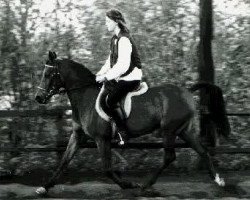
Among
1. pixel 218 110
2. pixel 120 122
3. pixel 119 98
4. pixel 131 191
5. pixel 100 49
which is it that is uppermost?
pixel 100 49

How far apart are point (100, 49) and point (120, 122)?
9.14 feet

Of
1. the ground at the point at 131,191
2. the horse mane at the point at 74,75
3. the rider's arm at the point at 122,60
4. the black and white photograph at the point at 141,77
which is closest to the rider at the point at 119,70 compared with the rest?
the rider's arm at the point at 122,60

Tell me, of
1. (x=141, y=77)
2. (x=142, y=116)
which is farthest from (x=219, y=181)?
(x=141, y=77)

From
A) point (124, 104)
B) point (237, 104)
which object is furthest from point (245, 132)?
point (124, 104)

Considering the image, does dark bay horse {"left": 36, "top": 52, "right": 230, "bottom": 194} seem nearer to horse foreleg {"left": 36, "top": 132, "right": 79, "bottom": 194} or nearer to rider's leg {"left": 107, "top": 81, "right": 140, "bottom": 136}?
horse foreleg {"left": 36, "top": 132, "right": 79, "bottom": 194}

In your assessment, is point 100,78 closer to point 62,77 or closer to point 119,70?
point 119,70

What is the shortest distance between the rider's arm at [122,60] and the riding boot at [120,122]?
0.60 metres

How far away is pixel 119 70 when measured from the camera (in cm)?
803

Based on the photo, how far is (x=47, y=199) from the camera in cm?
833

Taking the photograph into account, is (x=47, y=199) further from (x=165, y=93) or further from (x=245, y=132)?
(x=245, y=132)

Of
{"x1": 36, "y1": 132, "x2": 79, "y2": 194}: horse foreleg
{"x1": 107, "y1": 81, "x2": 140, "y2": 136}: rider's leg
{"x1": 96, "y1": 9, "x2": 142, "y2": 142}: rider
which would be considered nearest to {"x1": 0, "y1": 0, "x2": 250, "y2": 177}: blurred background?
{"x1": 36, "y1": 132, "x2": 79, "y2": 194}: horse foreleg

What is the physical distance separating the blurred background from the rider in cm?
235

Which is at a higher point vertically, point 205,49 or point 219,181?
point 205,49

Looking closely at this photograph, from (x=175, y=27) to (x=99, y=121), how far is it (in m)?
3.22
